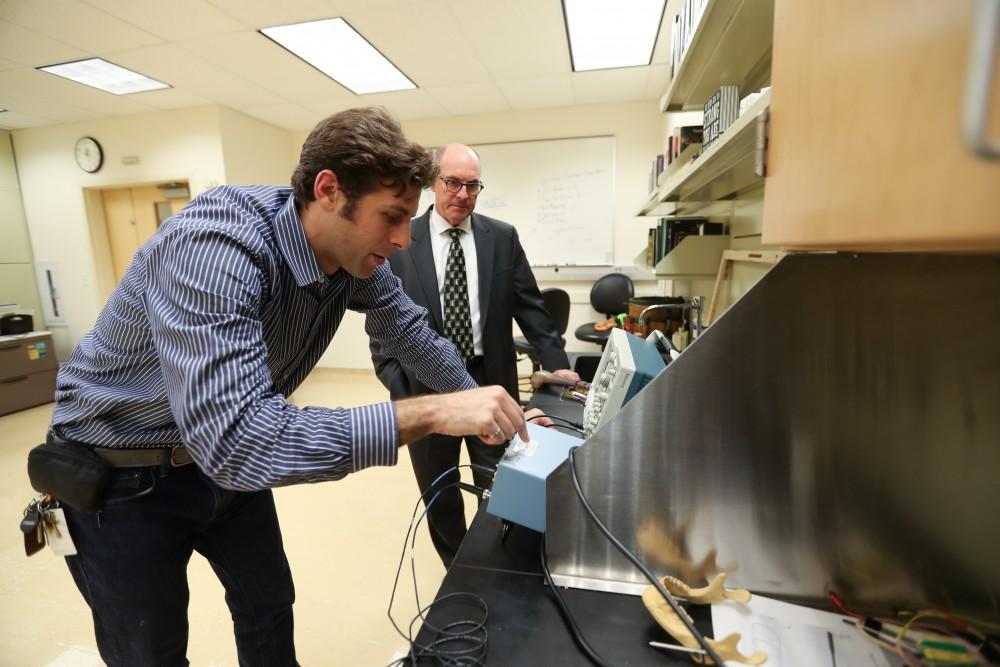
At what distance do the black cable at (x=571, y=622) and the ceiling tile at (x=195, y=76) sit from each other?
3.62m

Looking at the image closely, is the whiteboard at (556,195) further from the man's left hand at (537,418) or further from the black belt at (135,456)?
the black belt at (135,456)

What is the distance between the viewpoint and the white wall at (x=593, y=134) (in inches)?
159

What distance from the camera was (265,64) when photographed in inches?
123

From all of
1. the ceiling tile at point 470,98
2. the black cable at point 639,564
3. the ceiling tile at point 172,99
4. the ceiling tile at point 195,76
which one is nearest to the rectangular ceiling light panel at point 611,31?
the ceiling tile at point 470,98

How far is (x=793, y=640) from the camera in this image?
0.58 m

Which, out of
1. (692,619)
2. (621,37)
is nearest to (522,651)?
(692,619)

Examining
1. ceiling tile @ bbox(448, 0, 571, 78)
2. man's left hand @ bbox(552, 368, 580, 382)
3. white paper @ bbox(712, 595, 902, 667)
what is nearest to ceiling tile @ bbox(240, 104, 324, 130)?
ceiling tile @ bbox(448, 0, 571, 78)

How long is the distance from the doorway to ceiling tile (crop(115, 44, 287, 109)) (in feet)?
3.58

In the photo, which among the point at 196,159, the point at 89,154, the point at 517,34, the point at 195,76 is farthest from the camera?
the point at 89,154

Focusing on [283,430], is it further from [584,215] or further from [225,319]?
[584,215]

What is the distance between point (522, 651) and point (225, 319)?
58 centimetres

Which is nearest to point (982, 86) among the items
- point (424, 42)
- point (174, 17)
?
point (424, 42)

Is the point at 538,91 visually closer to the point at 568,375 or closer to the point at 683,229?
the point at 683,229

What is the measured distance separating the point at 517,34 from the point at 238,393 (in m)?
2.91
